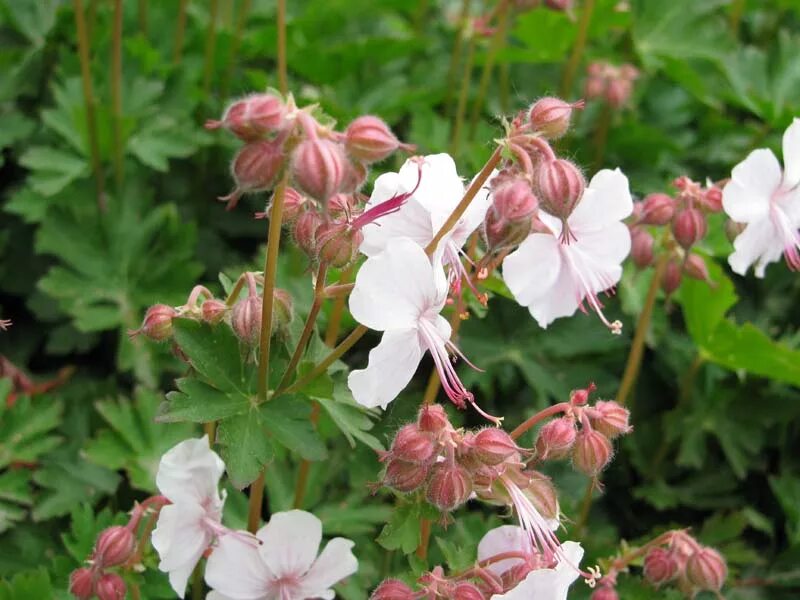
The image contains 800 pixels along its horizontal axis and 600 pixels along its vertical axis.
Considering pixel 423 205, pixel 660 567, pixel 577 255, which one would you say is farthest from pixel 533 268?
pixel 660 567

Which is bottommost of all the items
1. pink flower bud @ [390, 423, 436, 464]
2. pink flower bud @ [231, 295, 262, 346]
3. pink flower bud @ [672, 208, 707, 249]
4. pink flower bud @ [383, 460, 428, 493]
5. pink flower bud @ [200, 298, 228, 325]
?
pink flower bud @ [383, 460, 428, 493]

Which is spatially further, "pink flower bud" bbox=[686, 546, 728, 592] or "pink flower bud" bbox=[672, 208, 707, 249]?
"pink flower bud" bbox=[672, 208, 707, 249]

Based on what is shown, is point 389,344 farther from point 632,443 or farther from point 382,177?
point 632,443

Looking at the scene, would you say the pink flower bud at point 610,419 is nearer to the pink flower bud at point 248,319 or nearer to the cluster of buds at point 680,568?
the cluster of buds at point 680,568

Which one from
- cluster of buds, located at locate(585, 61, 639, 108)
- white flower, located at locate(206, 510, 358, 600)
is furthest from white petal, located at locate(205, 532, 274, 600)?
cluster of buds, located at locate(585, 61, 639, 108)

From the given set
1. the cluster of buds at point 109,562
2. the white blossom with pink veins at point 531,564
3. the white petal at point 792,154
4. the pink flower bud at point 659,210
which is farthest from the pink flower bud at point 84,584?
→ the white petal at point 792,154

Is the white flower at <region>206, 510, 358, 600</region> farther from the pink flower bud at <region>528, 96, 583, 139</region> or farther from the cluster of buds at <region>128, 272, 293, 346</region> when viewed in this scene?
the pink flower bud at <region>528, 96, 583, 139</region>

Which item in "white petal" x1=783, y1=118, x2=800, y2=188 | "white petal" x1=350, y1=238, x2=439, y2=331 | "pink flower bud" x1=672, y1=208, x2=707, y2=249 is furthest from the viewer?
"pink flower bud" x1=672, y1=208, x2=707, y2=249

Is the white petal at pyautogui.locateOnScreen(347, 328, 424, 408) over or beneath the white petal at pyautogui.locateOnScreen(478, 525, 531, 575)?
over
